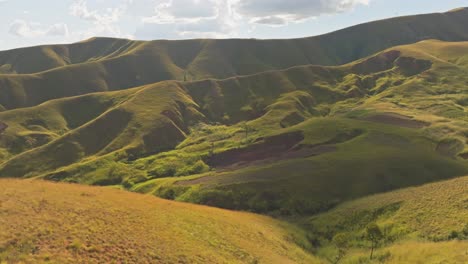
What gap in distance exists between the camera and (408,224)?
53688mm

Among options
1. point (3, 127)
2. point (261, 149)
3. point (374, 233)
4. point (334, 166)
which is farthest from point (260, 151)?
point (3, 127)

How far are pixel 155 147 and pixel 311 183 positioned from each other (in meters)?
87.7

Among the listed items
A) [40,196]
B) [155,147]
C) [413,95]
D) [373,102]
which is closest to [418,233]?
[40,196]

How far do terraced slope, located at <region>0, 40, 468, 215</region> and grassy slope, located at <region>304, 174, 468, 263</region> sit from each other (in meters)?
10.1

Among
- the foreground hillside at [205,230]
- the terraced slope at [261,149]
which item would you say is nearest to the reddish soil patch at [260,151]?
the terraced slope at [261,149]

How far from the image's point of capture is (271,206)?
76125mm

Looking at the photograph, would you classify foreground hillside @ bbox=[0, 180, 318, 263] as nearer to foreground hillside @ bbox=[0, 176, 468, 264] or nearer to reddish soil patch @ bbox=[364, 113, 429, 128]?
foreground hillside @ bbox=[0, 176, 468, 264]

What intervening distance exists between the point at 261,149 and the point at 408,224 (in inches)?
2821

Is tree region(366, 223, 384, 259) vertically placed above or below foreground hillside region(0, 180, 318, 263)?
below

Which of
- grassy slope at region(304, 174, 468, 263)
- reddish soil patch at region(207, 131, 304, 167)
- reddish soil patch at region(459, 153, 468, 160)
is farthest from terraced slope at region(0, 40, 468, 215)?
grassy slope at region(304, 174, 468, 263)

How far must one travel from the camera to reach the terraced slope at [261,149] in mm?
82875

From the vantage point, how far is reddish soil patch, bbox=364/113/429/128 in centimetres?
13112

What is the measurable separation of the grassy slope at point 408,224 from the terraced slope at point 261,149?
33.0 ft

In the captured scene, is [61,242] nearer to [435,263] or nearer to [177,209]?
[177,209]
